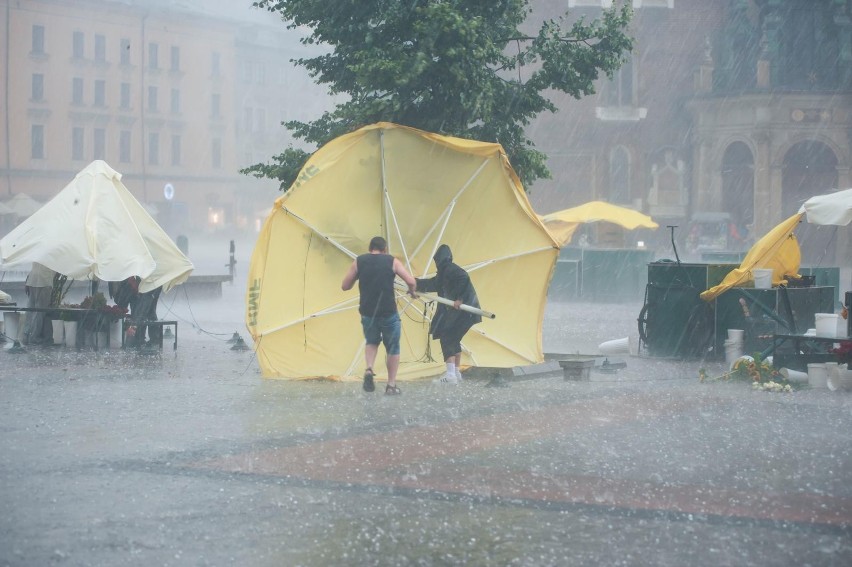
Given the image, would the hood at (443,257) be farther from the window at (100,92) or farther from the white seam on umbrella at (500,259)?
the window at (100,92)

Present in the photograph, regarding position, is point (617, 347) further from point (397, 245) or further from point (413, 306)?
point (397, 245)

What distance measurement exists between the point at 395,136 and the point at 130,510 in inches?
303

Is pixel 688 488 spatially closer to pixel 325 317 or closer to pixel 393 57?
pixel 325 317

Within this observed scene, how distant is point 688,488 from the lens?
26.3ft

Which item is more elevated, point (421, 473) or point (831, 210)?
point (831, 210)

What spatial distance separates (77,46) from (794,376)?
73.9 meters

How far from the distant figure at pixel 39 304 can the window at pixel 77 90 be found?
6553cm

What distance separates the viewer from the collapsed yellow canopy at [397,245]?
13.8m

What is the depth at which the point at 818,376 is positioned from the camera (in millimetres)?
13648

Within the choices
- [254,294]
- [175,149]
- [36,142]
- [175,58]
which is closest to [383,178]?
[254,294]

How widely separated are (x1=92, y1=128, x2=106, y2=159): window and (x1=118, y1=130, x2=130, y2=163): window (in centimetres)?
132

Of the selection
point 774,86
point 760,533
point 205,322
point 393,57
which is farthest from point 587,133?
point 760,533

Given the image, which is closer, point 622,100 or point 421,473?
point 421,473

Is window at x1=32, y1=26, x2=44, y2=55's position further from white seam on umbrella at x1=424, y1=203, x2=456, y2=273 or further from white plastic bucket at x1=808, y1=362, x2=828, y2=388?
white plastic bucket at x1=808, y1=362, x2=828, y2=388
